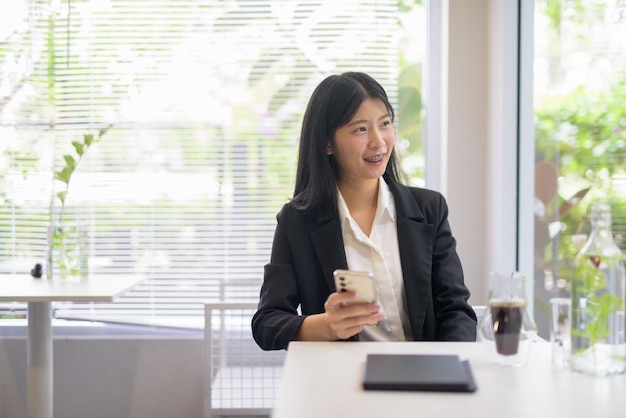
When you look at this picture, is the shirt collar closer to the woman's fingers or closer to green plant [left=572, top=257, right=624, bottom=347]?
the woman's fingers

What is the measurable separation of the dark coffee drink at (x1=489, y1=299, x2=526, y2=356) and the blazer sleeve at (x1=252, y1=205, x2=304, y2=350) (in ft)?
1.85

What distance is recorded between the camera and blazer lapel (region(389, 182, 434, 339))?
202 centimetres

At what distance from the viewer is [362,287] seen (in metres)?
1.57

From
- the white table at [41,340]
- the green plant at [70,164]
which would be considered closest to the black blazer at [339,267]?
the white table at [41,340]

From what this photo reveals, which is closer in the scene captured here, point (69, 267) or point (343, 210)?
point (343, 210)

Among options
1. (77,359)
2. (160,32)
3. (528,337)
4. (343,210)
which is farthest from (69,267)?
(528,337)

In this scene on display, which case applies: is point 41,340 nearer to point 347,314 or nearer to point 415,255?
point 415,255

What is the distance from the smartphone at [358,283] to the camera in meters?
1.55

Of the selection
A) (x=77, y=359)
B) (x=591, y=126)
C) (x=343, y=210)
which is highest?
(x=591, y=126)

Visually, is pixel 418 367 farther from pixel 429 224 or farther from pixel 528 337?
pixel 429 224

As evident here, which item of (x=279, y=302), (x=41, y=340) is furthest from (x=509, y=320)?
(x=41, y=340)

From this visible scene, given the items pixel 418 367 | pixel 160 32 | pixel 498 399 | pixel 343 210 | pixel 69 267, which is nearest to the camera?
pixel 498 399

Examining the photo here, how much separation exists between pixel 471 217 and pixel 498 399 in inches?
87.6

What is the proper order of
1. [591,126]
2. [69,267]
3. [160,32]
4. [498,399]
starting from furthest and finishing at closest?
[160,32]
[69,267]
[591,126]
[498,399]
